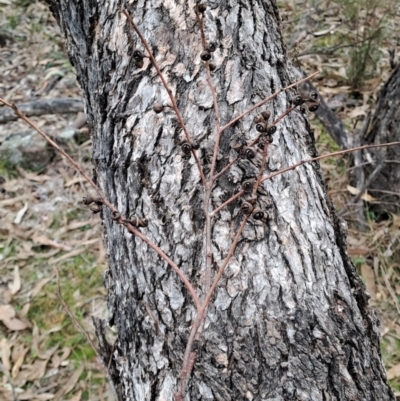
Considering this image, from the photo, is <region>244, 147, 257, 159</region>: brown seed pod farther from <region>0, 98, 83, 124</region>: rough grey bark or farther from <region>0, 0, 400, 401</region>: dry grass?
<region>0, 98, 83, 124</region>: rough grey bark

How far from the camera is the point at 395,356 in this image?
2.11 metres

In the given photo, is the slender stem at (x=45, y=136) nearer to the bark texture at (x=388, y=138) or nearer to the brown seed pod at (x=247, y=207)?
the brown seed pod at (x=247, y=207)

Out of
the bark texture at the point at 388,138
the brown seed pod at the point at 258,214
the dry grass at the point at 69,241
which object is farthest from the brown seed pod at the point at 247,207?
the bark texture at the point at 388,138

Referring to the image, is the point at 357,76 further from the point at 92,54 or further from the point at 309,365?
the point at 309,365

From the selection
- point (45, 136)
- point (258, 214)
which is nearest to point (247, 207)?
point (258, 214)

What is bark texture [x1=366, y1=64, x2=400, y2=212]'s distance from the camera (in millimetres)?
2387

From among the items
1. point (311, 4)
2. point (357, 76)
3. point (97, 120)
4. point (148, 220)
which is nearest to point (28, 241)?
point (97, 120)

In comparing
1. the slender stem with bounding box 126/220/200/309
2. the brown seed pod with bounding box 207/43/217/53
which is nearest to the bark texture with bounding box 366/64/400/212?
the brown seed pod with bounding box 207/43/217/53

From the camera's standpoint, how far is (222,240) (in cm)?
105

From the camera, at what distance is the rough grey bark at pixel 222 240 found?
1002 millimetres

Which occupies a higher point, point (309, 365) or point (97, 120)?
point (97, 120)

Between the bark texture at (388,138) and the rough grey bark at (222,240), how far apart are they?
132 centimetres

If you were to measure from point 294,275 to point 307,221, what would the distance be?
5.4 inches

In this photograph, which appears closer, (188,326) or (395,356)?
(188,326)
